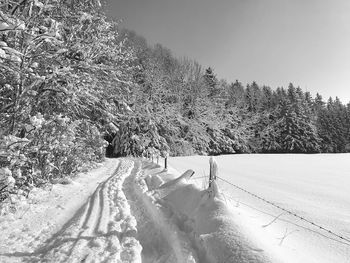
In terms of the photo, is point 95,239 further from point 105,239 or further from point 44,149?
point 44,149

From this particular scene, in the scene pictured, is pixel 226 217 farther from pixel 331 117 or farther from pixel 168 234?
pixel 331 117

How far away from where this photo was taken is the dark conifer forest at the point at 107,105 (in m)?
6.54

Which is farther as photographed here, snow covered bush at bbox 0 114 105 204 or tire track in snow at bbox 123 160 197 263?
snow covered bush at bbox 0 114 105 204

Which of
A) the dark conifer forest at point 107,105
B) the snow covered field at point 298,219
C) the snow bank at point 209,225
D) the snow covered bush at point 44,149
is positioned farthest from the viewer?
the dark conifer forest at point 107,105

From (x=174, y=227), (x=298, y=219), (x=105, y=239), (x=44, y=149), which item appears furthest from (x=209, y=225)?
(x=44, y=149)

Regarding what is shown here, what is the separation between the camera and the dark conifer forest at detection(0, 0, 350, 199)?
21.5 ft

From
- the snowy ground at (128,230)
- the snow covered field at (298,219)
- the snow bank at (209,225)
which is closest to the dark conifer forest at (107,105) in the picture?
the snowy ground at (128,230)

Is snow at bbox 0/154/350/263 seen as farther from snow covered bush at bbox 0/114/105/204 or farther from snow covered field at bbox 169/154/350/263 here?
snow covered bush at bbox 0/114/105/204

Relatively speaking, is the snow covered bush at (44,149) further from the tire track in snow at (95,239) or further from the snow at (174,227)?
the tire track in snow at (95,239)

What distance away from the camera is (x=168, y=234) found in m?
5.14

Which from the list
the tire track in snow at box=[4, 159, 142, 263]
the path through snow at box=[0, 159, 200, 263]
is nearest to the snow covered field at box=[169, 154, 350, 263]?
the path through snow at box=[0, 159, 200, 263]

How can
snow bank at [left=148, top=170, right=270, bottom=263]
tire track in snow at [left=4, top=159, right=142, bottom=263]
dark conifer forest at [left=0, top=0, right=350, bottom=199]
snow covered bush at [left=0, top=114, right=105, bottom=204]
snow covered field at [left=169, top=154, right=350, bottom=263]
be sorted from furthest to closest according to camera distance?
dark conifer forest at [left=0, top=0, right=350, bottom=199] → snow covered bush at [left=0, top=114, right=105, bottom=204] → tire track in snow at [left=4, top=159, right=142, bottom=263] → snow covered field at [left=169, top=154, right=350, bottom=263] → snow bank at [left=148, top=170, right=270, bottom=263]

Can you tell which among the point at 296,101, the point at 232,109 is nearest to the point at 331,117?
the point at 296,101

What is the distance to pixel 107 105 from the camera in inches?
590
